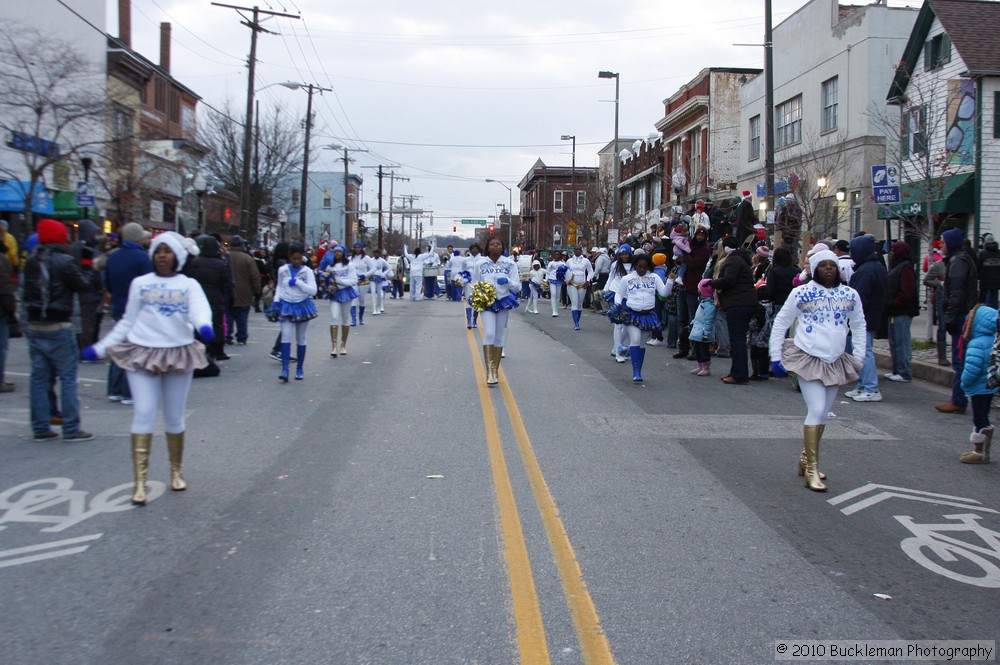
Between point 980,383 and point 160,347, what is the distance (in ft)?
21.8

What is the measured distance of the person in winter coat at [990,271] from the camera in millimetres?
12961

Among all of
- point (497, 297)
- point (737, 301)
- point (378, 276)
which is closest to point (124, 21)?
point (378, 276)

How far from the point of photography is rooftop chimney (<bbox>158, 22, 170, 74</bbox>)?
46500mm

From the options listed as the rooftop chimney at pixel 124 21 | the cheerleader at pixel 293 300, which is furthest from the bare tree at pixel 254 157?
the cheerleader at pixel 293 300

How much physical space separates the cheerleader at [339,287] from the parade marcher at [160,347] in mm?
8345

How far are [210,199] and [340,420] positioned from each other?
37694 mm

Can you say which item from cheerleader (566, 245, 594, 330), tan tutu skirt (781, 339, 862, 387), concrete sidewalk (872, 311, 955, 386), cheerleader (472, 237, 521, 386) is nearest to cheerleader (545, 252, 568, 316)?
cheerleader (566, 245, 594, 330)

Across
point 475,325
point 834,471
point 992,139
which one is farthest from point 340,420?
point 992,139

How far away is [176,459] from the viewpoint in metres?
6.88

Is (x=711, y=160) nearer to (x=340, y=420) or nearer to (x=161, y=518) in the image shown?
(x=340, y=420)

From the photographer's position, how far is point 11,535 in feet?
19.0

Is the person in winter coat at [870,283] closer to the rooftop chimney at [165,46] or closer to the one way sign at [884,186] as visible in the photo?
the one way sign at [884,186]

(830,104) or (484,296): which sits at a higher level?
(830,104)

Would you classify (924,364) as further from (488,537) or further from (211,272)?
(211,272)
